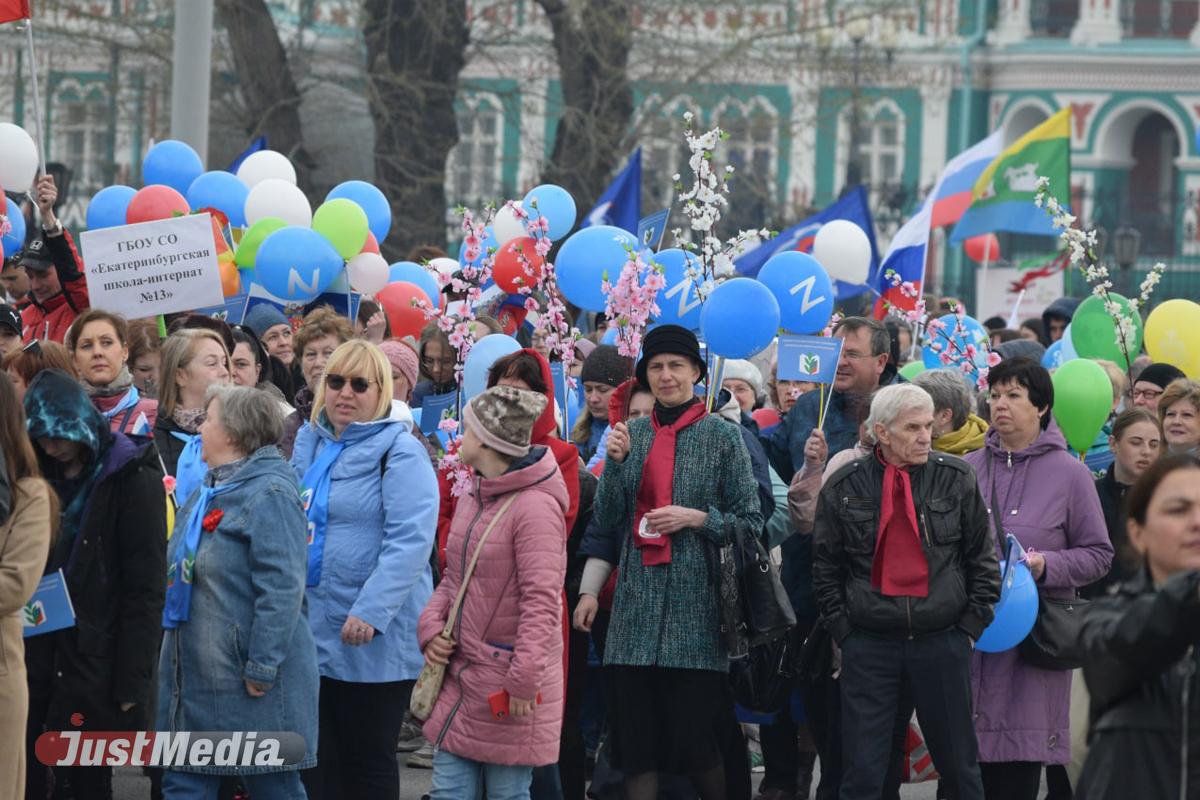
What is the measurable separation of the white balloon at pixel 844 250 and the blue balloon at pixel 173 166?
316 cm

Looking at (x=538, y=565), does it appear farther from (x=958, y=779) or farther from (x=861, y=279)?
(x=861, y=279)

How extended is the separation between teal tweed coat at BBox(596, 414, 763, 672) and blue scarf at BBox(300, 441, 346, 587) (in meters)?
0.89

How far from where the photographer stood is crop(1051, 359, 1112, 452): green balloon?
8016mm

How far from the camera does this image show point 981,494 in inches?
268

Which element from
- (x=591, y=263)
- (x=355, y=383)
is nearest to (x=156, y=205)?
(x=591, y=263)

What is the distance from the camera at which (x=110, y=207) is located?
32.7 feet

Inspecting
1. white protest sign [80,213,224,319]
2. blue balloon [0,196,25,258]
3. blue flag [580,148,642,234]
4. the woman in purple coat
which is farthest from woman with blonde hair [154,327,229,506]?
blue flag [580,148,642,234]

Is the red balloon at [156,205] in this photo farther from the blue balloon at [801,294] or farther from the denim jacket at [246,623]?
the denim jacket at [246,623]

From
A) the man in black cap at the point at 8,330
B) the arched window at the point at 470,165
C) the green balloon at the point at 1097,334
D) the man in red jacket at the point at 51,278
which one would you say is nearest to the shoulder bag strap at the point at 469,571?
the man in black cap at the point at 8,330

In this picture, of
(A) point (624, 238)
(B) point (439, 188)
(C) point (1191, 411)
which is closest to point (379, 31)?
(B) point (439, 188)

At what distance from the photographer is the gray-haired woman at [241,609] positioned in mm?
5809

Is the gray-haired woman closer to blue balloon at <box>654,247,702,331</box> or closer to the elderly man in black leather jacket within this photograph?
the elderly man in black leather jacket

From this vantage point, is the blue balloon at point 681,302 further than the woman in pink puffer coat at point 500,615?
Yes

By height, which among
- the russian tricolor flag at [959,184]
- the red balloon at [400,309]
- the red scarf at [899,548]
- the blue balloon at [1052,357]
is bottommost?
the red scarf at [899,548]
